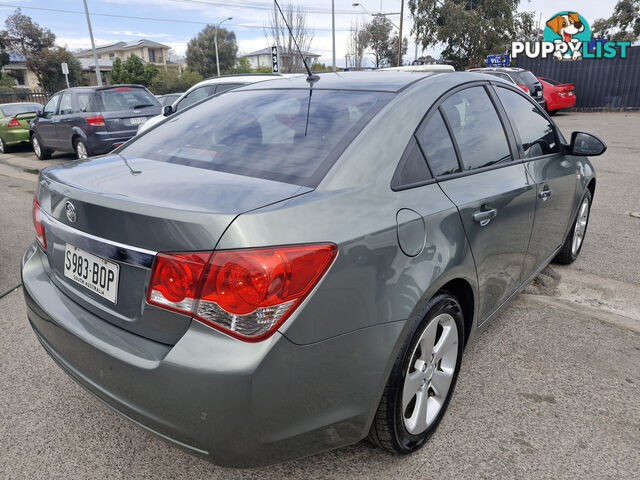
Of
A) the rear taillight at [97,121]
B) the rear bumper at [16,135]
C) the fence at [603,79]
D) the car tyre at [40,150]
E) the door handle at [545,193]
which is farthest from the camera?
the fence at [603,79]

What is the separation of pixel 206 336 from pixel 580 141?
121 inches

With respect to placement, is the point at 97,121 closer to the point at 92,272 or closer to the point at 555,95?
the point at 92,272

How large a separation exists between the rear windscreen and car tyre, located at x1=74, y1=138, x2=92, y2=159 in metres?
0.83

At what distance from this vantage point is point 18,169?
1102 cm

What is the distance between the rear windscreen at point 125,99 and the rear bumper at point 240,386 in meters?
9.34

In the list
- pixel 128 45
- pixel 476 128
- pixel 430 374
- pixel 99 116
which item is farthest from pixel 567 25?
pixel 128 45

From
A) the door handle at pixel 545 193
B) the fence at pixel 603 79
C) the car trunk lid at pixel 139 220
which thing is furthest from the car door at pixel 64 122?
the fence at pixel 603 79

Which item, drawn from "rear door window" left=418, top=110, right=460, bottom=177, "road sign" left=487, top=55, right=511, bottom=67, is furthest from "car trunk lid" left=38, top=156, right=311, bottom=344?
"road sign" left=487, top=55, right=511, bottom=67

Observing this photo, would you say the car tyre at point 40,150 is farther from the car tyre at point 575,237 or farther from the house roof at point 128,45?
the house roof at point 128,45

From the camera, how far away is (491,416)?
2355 mm

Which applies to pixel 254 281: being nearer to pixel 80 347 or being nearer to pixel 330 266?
pixel 330 266

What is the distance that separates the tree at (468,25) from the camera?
3422 centimetres

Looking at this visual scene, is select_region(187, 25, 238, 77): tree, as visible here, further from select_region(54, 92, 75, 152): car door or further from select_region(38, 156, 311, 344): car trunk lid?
select_region(38, 156, 311, 344): car trunk lid

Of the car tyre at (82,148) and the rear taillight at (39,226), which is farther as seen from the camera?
the car tyre at (82,148)
